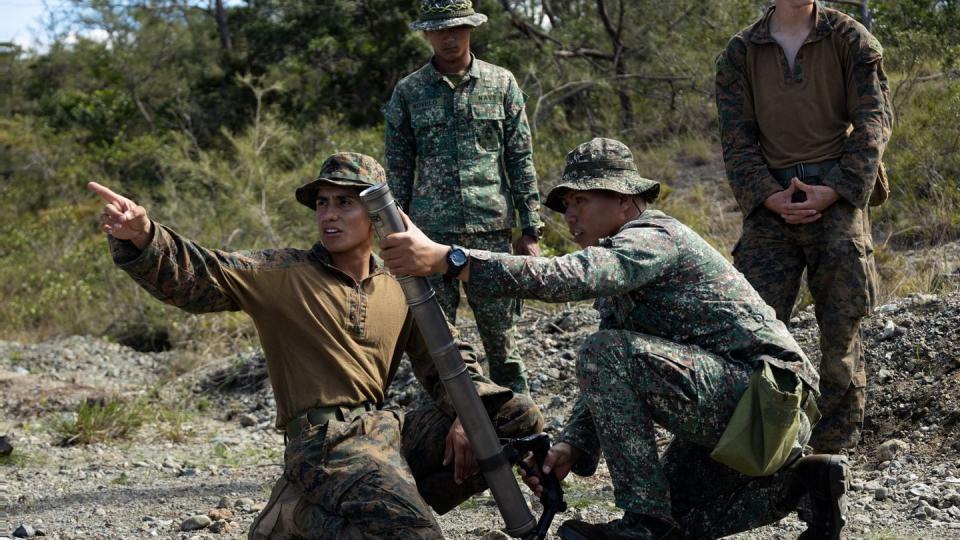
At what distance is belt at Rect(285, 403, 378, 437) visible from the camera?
3.76 m

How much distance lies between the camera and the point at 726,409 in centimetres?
362

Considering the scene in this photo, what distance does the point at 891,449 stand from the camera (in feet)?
17.1

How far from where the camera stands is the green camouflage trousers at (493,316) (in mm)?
5652

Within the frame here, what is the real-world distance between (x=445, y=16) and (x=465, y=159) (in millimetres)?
725

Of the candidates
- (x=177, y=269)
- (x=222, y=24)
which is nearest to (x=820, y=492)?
(x=177, y=269)

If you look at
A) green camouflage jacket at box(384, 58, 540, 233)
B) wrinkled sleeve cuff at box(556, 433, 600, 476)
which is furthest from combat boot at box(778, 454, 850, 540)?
green camouflage jacket at box(384, 58, 540, 233)

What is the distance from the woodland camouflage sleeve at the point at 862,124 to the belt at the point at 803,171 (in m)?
0.07

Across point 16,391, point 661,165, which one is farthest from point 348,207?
point 661,165

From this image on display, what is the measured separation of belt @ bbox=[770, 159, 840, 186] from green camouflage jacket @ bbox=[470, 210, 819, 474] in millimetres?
1269

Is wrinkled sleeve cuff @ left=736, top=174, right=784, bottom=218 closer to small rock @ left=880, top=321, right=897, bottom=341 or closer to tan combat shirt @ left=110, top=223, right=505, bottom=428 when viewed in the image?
tan combat shirt @ left=110, top=223, right=505, bottom=428

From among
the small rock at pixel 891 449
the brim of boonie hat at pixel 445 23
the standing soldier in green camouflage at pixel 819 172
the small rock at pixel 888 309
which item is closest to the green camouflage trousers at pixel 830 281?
the standing soldier in green camouflage at pixel 819 172

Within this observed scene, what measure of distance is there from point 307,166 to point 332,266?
979cm

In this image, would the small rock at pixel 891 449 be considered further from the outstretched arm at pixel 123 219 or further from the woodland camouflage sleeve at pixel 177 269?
the outstretched arm at pixel 123 219

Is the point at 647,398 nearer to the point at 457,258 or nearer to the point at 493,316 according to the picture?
the point at 457,258
